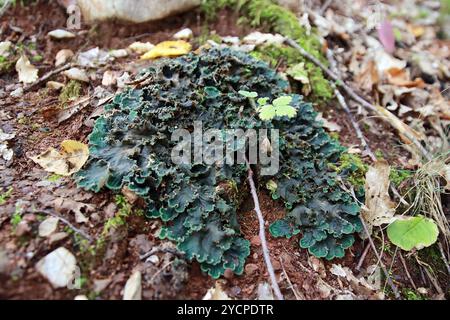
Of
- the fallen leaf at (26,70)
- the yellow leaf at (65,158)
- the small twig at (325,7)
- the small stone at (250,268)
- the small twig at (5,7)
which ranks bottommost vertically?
the small stone at (250,268)

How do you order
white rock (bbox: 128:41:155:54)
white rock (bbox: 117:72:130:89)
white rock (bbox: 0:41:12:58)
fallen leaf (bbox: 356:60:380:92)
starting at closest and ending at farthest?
white rock (bbox: 117:72:130:89) < white rock (bbox: 0:41:12:58) < white rock (bbox: 128:41:155:54) < fallen leaf (bbox: 356:60:380:92)

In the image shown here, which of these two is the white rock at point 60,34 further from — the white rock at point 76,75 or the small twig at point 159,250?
the small twig at point 159,250

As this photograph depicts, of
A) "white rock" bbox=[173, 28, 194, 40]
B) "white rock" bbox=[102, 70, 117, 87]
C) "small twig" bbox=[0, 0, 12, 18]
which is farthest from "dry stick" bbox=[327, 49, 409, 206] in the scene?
"small twig" bbox=[0, 0, 12, 18]

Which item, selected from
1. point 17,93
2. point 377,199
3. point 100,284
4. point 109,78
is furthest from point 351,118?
point 17,93

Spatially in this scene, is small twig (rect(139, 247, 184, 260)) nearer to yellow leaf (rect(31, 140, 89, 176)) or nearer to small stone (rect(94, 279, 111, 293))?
small stone (rect(94, 279, 111, 293))

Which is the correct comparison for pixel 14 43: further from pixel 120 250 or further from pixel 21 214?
pixel 120 250

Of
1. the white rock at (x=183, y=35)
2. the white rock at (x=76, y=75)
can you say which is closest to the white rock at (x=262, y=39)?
the white rock at (x=183, y=35)

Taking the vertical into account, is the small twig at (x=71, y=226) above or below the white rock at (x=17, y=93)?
below

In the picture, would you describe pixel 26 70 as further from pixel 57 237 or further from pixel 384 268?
pixel 384 268

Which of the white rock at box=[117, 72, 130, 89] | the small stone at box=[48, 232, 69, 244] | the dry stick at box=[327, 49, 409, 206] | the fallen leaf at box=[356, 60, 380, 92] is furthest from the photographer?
the fallen leaf at box=[356, 60, 380, 92]
